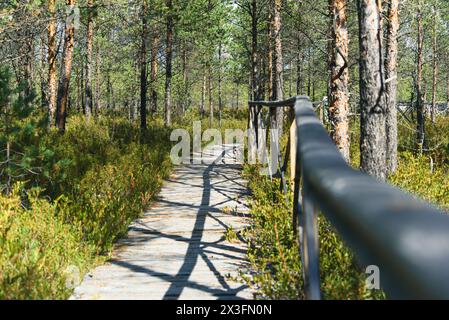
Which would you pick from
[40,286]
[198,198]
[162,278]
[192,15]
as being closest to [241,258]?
[162,278]

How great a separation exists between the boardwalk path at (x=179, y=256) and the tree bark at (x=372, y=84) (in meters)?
1.90

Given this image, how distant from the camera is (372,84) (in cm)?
570

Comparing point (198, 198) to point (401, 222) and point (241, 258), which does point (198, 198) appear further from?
point (401, 222)

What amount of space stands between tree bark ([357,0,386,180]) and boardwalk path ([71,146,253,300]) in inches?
75.0

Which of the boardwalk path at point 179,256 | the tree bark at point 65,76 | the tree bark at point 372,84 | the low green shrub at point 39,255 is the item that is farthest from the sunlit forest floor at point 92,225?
the tree bark at point 65,76

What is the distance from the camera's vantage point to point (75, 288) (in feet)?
12.7

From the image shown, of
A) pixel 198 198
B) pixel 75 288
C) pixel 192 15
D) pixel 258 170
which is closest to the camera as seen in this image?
pixel 75 288

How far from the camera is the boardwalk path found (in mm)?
3828

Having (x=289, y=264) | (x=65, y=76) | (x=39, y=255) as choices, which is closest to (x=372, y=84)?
(x=289, y=264)

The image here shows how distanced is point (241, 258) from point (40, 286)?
204 cm

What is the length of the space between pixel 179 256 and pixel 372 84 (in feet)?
9.99

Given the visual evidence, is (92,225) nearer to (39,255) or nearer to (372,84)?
(39,255)

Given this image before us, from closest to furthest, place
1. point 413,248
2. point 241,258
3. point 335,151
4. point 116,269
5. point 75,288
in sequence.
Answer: point 413,248
point 335,151
point 75,288
point 116,269
point 241,258

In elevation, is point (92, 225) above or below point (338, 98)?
below
